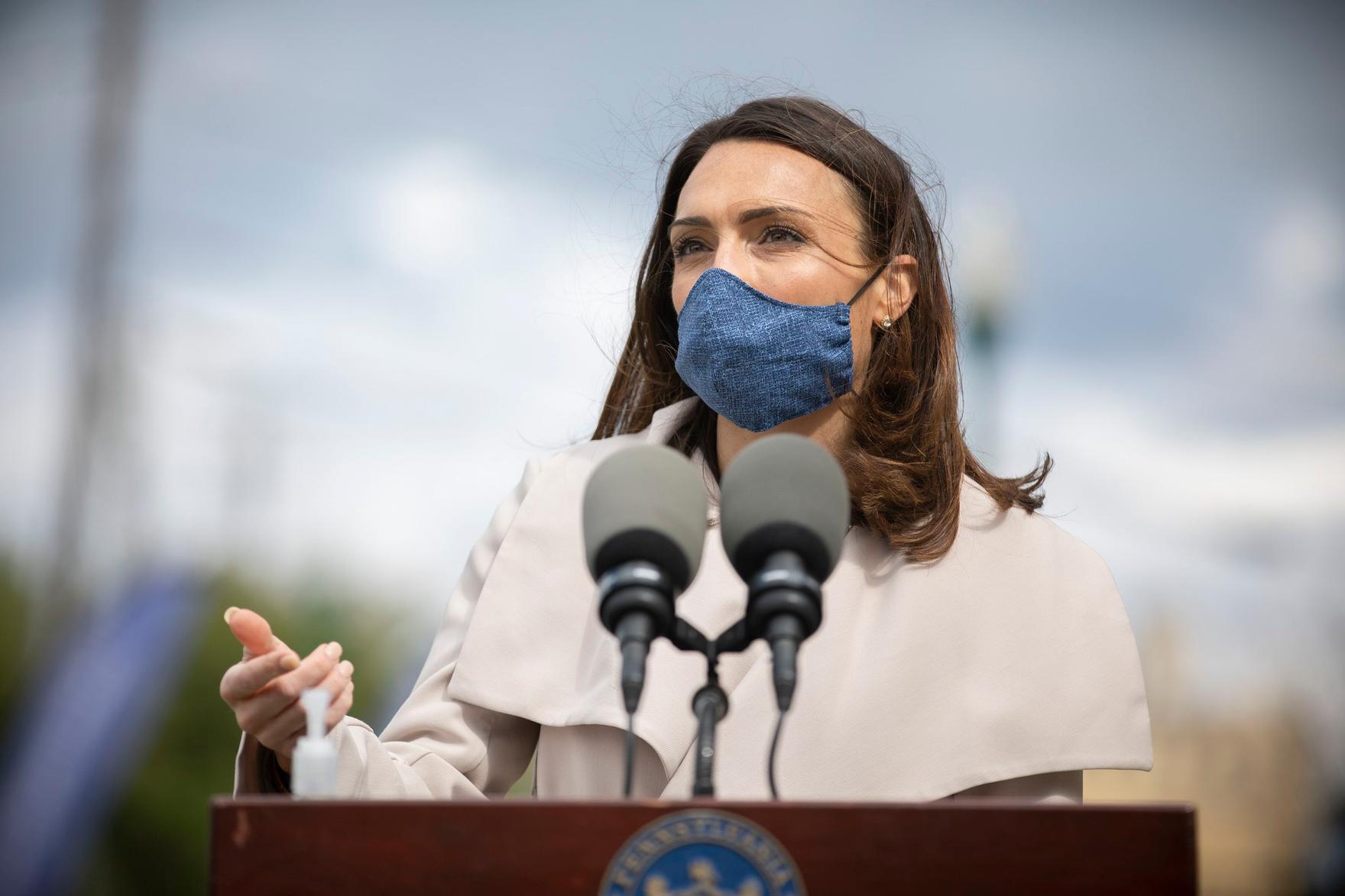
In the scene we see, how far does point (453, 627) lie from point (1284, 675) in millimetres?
4074

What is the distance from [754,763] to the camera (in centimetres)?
192

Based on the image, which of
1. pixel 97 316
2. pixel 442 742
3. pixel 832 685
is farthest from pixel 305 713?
pixel 97 316

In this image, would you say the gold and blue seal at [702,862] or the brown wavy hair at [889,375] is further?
the brown wavy hair at [889,375]

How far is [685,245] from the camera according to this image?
2385 mm

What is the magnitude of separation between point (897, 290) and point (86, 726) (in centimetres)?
395

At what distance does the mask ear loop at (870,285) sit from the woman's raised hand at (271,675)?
1.24 meters

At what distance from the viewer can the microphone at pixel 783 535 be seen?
1110 millimetres

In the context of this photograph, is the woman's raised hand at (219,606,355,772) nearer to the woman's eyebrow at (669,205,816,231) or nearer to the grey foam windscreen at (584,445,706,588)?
the grey foam windscreen at (584,445,706,588)

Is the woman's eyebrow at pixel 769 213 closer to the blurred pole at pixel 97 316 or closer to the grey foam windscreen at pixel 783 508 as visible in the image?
the grey foam windscreen at pixel 783 508

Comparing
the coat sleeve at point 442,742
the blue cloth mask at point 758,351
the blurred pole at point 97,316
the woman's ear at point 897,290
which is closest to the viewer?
the coat sleeve at point 442,742

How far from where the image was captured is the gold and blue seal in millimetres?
972

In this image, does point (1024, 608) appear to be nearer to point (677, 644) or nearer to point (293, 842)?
point (677, 644)

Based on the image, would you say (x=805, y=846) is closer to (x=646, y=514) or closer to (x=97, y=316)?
(x=646, y=514)

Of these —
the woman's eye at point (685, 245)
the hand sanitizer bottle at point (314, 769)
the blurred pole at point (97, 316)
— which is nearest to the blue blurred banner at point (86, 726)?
the blurred pole at point (97, 316)
